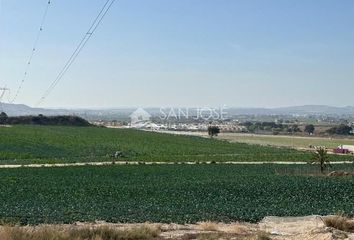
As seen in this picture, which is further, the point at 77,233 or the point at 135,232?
the point at 135,232

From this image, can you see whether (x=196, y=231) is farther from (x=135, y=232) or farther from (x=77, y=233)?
(x=77, y=233)

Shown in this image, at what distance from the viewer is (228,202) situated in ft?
110

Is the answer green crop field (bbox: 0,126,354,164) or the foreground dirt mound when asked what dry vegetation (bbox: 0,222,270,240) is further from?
green crop field (bbox: 0,126,354,164)

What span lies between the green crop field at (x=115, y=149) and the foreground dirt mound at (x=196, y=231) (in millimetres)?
52539

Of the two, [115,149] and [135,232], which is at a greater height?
[135,232]

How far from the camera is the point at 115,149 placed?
96875 millimetres

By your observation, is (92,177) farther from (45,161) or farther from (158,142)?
(158,142)

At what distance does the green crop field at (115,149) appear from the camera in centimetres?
8081

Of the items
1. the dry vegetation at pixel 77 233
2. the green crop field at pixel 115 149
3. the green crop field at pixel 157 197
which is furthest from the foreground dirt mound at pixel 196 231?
the green crop field at pixel 115 149

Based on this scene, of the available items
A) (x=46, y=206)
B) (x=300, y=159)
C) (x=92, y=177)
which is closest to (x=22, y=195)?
(x=46, y=206)

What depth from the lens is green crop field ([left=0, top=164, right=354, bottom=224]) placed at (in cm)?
2686

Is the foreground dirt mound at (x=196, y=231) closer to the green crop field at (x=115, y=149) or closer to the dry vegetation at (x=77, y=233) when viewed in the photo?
the dry vegetation at (x=77, y=233)

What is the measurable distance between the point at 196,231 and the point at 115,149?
75.4 metres

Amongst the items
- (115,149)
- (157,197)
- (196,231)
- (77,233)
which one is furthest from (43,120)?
(77,233)
